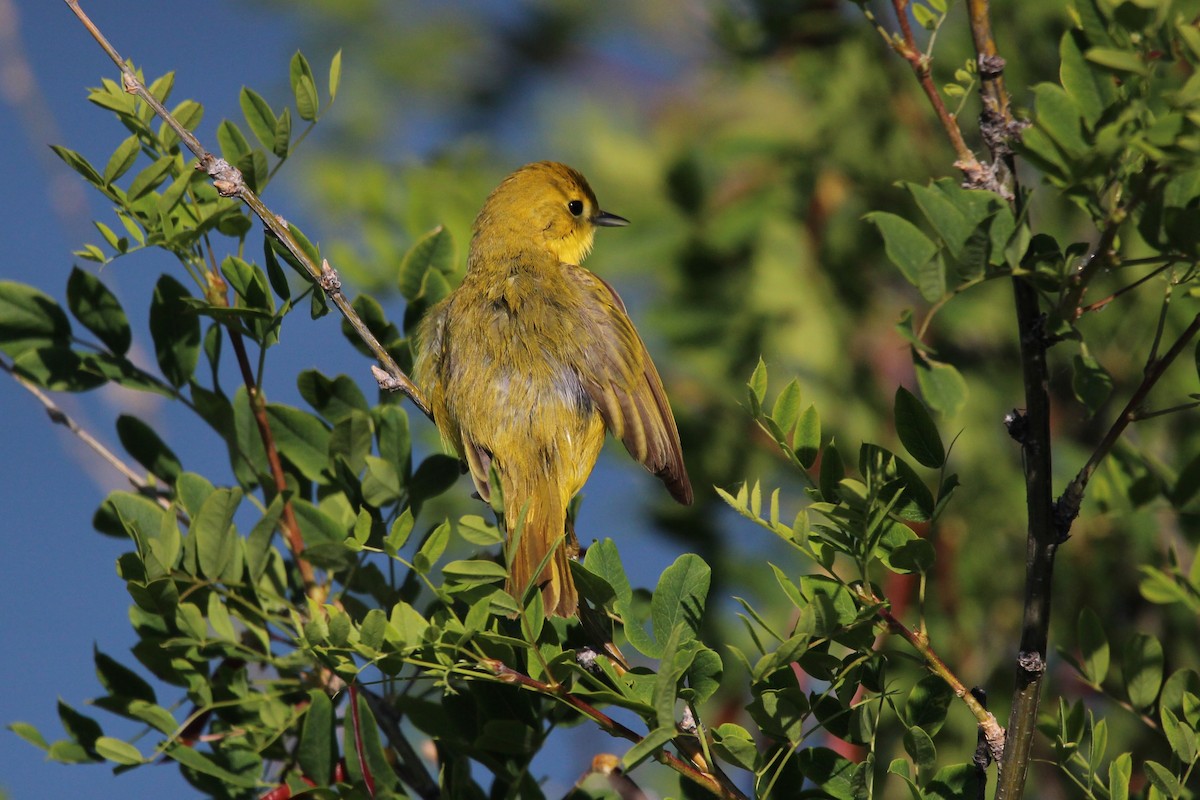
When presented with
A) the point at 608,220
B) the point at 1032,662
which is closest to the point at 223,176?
the point at 1032,662

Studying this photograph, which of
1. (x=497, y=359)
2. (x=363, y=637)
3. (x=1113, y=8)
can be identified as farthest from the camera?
(x=497, y=359)

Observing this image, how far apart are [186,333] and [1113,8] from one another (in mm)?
1570

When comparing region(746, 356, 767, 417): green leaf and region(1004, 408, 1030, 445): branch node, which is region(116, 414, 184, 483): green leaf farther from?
region(1004, 408, 1030, 445): branch node

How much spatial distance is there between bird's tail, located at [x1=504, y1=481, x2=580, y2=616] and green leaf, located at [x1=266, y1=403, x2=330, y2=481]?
13.2 inches

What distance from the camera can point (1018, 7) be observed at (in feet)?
9.77

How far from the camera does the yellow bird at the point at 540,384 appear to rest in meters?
Answer: 2.60

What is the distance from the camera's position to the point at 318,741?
1723mm

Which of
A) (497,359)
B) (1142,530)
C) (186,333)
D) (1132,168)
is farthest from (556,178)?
(1132,168)

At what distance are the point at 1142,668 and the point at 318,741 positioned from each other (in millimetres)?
1163

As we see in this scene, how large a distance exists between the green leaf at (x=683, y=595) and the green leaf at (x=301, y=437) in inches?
28.9

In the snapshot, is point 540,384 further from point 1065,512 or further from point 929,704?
point 1065,512

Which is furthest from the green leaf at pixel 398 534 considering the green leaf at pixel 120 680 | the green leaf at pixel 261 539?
the green leaf at pixel 120 680

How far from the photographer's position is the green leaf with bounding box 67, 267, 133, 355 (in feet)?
6.93

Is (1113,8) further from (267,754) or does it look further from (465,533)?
(267,754)
